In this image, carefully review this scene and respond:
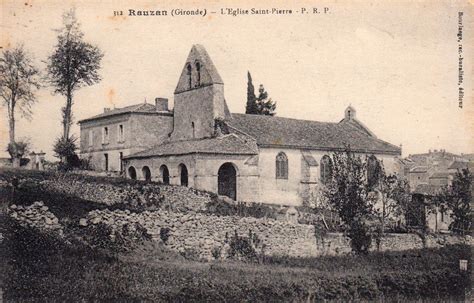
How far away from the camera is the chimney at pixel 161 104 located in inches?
1719

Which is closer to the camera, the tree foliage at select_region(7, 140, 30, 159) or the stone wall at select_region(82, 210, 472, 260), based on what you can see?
the stone wall at select_region(82, 210, 472, 260)

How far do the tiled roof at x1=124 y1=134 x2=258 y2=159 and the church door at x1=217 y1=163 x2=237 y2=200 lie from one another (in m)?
1.80

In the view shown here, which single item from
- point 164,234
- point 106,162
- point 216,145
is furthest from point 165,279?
point 106,162

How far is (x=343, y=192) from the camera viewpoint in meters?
26.7

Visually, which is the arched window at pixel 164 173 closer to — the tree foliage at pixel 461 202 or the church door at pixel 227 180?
the church door at pixel 227 180

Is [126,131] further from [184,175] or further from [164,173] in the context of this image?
[184,175]

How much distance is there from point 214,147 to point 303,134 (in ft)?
32.5

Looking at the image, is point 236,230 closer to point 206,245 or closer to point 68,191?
point 206,245

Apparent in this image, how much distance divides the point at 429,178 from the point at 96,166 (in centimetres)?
5415

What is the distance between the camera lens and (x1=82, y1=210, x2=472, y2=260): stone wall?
19.6m

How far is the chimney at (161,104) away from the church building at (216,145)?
0.29ft

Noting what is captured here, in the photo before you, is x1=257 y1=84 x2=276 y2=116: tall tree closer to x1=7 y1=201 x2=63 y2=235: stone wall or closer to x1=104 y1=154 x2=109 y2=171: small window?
x1=104 y1=154 x2=109 y2=171: small window

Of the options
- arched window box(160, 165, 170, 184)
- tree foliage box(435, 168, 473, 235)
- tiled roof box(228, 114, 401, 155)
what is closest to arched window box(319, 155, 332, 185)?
tiled roof box(228, 114, 401, 155)

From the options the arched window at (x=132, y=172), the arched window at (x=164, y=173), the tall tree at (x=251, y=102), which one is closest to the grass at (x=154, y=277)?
the arched window at (x=164, y=173)
